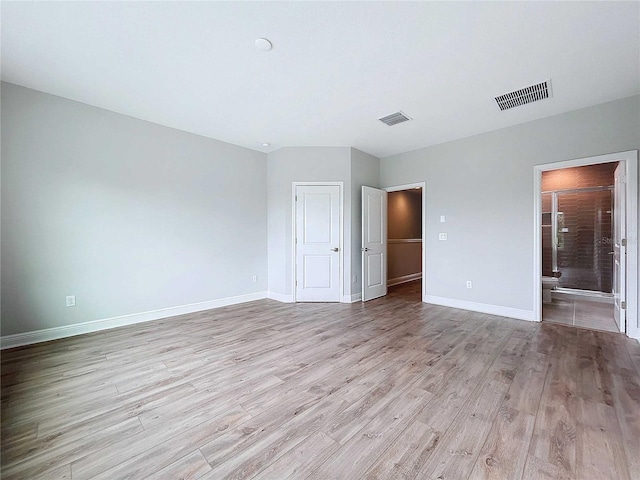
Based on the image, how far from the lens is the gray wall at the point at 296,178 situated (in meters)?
4.54

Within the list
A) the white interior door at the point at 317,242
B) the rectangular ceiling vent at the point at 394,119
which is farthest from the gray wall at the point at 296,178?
the rectangular ceiling vent at the point at 394,119

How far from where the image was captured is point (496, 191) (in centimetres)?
383

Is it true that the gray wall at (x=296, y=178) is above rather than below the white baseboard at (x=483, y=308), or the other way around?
above

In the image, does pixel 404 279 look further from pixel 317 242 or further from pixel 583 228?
pixel 583 228

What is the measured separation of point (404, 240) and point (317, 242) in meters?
3.09

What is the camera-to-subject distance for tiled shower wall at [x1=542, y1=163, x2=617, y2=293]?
5.03 metres

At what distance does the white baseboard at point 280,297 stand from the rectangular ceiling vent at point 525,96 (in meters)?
4.01

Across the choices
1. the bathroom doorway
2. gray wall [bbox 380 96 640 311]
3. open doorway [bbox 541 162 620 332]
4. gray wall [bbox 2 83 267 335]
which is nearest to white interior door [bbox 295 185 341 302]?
gray wall [bbox 2 83 267 335]

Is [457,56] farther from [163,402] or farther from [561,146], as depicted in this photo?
[163,402]

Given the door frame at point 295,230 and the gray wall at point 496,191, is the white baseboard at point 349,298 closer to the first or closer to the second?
the door frame at point 295,230

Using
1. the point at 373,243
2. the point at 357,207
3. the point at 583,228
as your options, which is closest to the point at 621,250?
the point at 583,228

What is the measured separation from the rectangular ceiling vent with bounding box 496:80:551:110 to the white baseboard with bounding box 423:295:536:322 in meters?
2.67

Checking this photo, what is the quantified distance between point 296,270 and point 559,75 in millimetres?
4038

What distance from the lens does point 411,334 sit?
3.05 metres
